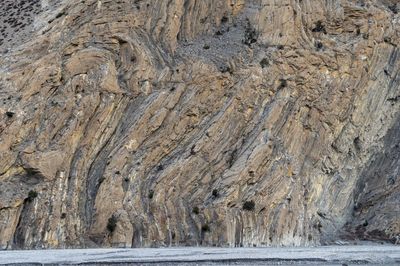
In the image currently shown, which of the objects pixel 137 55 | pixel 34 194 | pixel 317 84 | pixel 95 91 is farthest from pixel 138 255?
pixel 317 84

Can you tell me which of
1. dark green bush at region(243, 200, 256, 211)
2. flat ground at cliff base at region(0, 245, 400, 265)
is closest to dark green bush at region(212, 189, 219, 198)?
dark green bush at region(243, 200, 256, 211)

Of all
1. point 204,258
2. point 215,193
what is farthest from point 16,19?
point 204,258

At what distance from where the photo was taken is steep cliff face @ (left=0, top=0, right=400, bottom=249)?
35.2 m

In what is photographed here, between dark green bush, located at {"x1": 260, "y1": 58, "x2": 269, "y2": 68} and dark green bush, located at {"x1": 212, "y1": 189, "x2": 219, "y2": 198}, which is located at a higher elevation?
dark green bush, located at {"x1": 260, "y1": 58, "x2": 269, "y2": 68}

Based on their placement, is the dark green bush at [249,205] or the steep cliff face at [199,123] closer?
the steep cliff face at [199,123]

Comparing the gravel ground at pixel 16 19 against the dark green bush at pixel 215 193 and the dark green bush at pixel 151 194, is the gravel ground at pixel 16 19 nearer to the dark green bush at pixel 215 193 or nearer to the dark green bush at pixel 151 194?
the dark green bush at pixel 151 194

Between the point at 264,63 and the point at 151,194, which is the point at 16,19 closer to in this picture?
the point at 151,194

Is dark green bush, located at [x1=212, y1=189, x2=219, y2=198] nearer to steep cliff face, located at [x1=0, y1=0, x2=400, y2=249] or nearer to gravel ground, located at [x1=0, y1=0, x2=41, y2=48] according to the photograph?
steep cliff face, located at [x1=0, y1=0, x2=400, y2=249]

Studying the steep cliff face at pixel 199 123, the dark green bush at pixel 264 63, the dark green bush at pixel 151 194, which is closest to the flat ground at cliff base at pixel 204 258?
the steep cliff face at pixel 199 123

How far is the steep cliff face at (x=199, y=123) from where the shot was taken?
35.2 m

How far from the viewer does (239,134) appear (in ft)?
129

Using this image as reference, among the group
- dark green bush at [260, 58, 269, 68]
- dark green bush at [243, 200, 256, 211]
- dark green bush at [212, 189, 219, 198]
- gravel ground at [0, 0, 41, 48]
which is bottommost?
dark green bush at [243, 200, 256, 211]

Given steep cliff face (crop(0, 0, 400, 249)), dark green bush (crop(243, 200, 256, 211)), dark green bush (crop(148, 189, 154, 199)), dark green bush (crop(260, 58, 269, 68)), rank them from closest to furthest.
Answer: steep cliff face (crop(0, 0, 400, 249))
dark green bush (crop(148, 189, 154, 199))
dark green bush (crop(243, 200, 256, 211))
dark green bush (crop(260, 58, 269, 68))

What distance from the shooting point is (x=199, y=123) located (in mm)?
39000
